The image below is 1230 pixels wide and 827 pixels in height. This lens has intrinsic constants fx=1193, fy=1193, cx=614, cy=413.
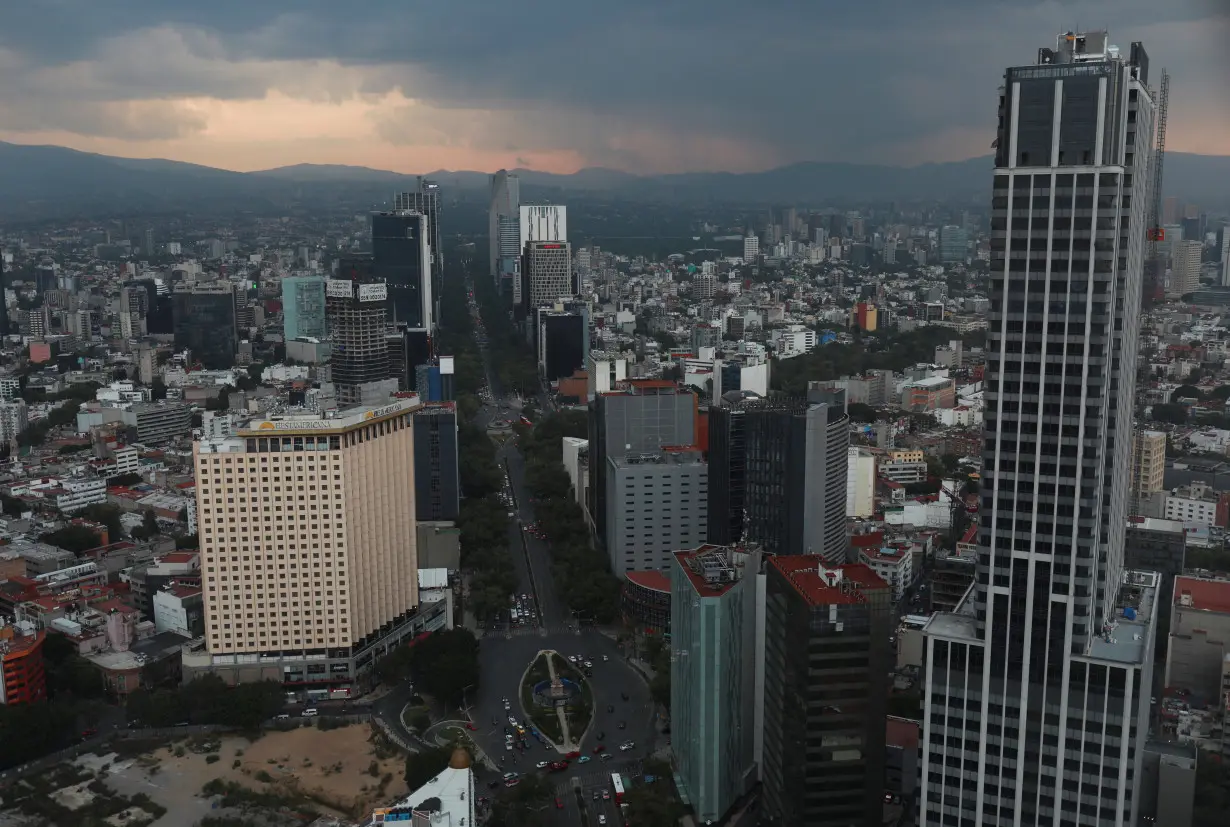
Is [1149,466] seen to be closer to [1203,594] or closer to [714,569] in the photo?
[1203,594]

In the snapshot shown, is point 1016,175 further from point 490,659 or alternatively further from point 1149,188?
point 490,659

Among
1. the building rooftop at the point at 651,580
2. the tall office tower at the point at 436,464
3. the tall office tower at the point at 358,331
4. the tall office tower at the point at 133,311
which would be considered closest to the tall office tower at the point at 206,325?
the tall office tower at the point at 133,311

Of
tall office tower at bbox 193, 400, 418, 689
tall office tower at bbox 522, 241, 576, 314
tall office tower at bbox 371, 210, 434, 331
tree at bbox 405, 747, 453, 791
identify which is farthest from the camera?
tall office tower at bbox 522, 241, 576, 314

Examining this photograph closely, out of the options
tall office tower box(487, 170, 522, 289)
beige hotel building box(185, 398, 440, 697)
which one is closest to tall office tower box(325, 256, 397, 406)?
beige hotel building box(185, 398, 440, 697)

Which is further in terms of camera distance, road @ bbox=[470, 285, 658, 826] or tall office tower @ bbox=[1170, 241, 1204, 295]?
tall office tower @ bbox=[1170, 241, 1204, 295]

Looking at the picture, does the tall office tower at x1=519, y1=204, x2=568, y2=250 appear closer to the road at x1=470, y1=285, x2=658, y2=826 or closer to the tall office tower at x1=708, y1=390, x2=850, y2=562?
the road at x1=470, y1=285, x2=658, y2=826

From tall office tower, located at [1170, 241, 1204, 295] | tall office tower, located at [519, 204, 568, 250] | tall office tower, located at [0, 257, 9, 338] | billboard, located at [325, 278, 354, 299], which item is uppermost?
tall office tower, located at [519, 204, 568, 250]
